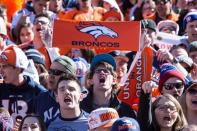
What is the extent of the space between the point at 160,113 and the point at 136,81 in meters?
1.38

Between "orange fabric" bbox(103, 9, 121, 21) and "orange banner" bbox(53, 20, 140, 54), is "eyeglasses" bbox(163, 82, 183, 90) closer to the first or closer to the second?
"orange banner" bbox(53, 20, 140, 54)

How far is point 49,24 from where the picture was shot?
42.0 feet

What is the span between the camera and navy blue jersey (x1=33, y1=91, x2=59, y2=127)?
9.87 meters

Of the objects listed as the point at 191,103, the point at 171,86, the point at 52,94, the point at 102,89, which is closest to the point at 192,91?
the point at 191,103

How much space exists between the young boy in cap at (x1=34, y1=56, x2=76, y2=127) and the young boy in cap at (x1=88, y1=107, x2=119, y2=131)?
2.56 feet

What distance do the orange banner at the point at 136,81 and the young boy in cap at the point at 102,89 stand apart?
0.62 m

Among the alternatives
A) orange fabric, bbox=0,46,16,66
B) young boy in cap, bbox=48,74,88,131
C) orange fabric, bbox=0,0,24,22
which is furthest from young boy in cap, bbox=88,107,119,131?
orange fabric, bbox=0,0,24,22

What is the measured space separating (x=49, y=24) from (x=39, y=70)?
159cm

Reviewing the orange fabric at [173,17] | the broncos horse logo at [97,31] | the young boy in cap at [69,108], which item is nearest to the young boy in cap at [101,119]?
the young boy in cap at [69,108]

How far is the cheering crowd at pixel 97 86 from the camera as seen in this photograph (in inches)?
372

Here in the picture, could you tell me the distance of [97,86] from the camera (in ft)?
32.6

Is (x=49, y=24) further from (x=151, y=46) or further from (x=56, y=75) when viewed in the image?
(x=56, y=75)

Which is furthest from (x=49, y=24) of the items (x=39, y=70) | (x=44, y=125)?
(x=44, y=125)

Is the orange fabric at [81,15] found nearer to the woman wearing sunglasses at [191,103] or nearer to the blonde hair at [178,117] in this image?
the woman wearing sunglasses at [191,103]
